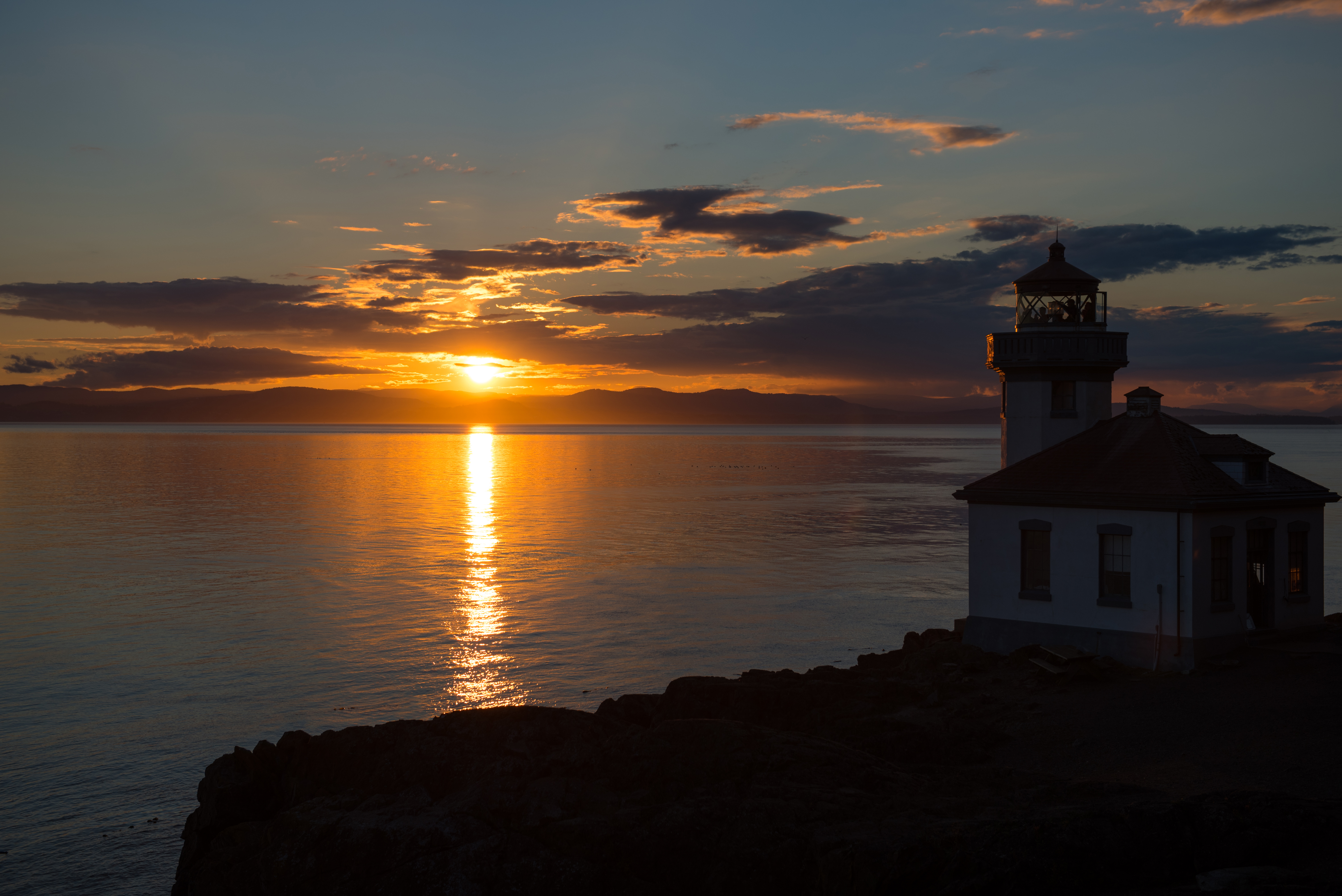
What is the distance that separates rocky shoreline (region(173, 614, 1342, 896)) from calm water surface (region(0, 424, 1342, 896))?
3.76 m

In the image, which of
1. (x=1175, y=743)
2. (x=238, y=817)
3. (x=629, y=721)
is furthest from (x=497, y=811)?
(x=1175, y=743)

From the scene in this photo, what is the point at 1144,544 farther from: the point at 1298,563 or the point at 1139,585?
the point at 1298,563

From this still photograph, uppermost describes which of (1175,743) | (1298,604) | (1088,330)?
(1088,330)

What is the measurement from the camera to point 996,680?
2183 cm

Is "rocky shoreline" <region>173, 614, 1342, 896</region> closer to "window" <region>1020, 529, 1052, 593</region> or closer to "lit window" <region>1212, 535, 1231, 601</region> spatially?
"lit window" <region>1212, 535, 1231, 601</region>

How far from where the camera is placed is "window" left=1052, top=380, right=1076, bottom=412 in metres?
26.2

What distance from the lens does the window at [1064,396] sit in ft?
86.0

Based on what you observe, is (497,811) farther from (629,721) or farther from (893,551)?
(893,551)

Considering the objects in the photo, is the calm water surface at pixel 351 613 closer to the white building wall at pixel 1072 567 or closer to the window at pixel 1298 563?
the white building wall at pixel 1072 567

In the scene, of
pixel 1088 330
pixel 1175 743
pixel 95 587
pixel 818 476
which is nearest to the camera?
pixel 1175 743

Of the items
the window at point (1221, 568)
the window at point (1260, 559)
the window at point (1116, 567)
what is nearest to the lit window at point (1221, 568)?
the window at point (1221, 568)

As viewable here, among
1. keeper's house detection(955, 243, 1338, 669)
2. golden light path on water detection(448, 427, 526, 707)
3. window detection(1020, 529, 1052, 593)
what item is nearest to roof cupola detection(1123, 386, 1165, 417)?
keeper's house detection(955, 243, 1338, 669)

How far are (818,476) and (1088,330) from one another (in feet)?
266

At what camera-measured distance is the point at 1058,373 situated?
26188 millimetres
